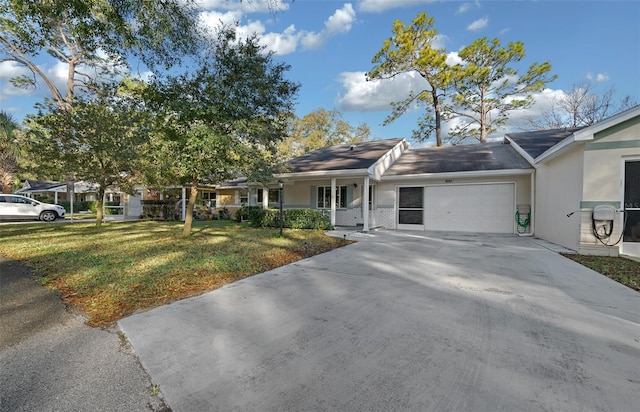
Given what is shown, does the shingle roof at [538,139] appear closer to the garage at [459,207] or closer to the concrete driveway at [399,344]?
the garage at [459,207]

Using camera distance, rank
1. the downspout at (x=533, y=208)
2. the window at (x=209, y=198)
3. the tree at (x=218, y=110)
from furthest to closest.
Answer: the window at (x=209, y=198), the downspout at (x=533, y=208), the tree at (x=218, y=110)

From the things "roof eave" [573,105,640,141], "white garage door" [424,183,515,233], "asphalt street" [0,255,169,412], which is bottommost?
"asphalt street" [0,255,169,412]

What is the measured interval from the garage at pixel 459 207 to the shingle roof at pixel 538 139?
62.4 inches

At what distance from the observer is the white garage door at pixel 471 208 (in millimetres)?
11555

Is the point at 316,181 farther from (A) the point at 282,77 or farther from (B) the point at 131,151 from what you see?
(B) the point at 131,151

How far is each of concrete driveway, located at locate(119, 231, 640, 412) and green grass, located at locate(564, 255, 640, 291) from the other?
1.17ft

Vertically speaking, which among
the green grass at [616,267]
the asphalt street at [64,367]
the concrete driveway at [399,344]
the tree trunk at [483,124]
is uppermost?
the tree trunk at [483,124]

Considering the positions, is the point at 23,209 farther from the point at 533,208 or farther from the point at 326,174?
the point at 533,208

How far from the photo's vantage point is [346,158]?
14.4 m

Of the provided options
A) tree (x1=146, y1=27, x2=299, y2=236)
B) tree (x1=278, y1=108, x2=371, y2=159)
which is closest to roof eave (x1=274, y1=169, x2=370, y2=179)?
tree (x1=146, y1=27, x2=299, y2=236)

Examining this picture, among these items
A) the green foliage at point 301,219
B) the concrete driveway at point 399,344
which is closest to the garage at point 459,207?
the green foliage at point 301,219

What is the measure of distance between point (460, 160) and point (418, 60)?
40.6ft

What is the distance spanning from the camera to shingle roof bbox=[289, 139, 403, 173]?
12.7 meters

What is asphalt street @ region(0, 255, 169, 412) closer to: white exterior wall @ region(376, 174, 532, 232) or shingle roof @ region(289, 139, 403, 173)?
shingle roof @ region(289, 139, 403, 173)
